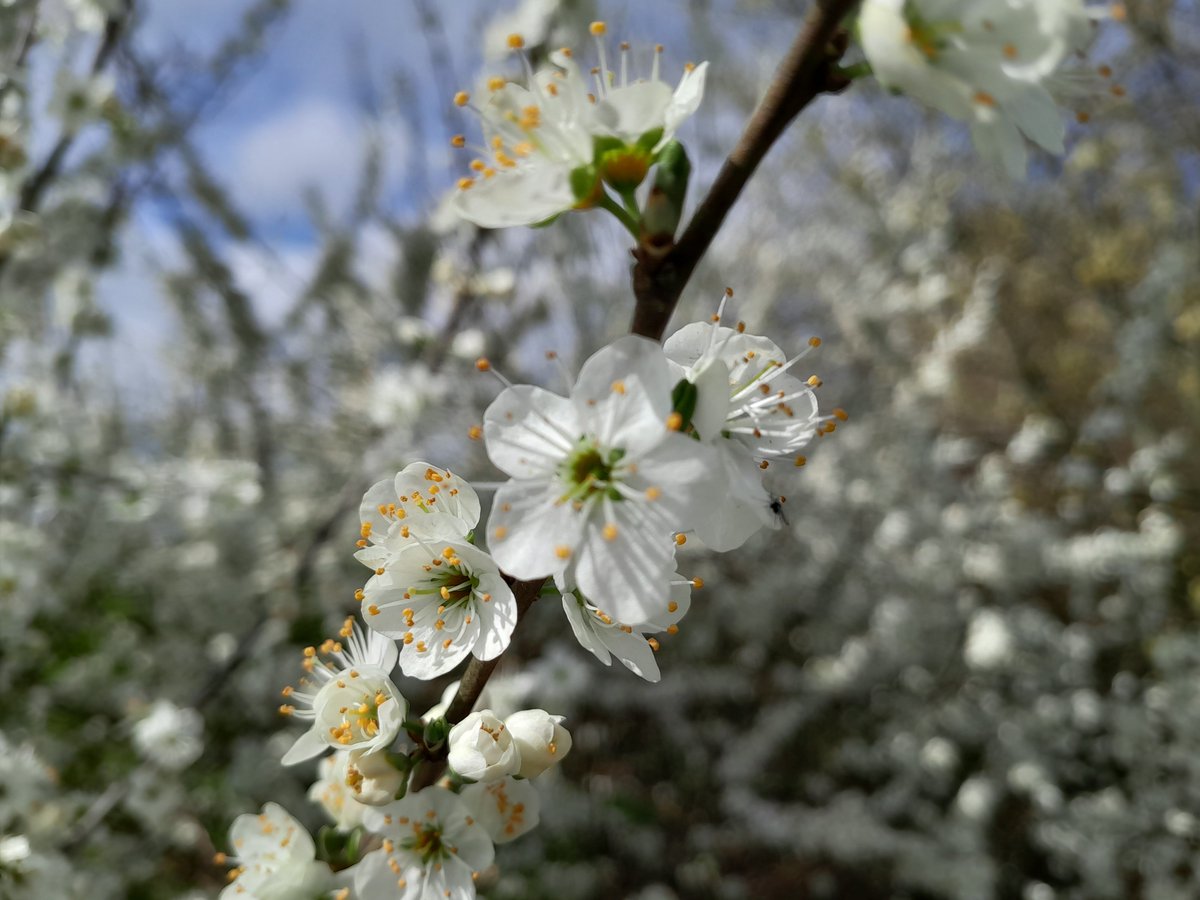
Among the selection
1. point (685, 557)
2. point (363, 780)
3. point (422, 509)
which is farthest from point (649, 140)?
point (685, 557)

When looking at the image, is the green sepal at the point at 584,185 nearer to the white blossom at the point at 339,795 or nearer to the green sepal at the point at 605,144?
the green sepal at the point at 605,144

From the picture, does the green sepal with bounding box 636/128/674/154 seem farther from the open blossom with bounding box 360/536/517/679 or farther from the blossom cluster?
the open blossom with bounding box 360/536/517/679

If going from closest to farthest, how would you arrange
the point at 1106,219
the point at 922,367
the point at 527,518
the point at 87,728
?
the point at 527,518 → the point at 87,728 → the point at 922,367 → the point at 1106,219

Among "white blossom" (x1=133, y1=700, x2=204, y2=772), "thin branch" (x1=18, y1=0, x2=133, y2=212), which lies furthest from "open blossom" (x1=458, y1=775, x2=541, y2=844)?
"thin branch" (x1=18, y1=0, x2=133, y2=212)

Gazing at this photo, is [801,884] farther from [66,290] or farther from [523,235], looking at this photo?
[66,290]

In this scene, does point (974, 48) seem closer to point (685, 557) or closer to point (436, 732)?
point (436, 732)

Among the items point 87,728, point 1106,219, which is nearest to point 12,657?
point 87,728
